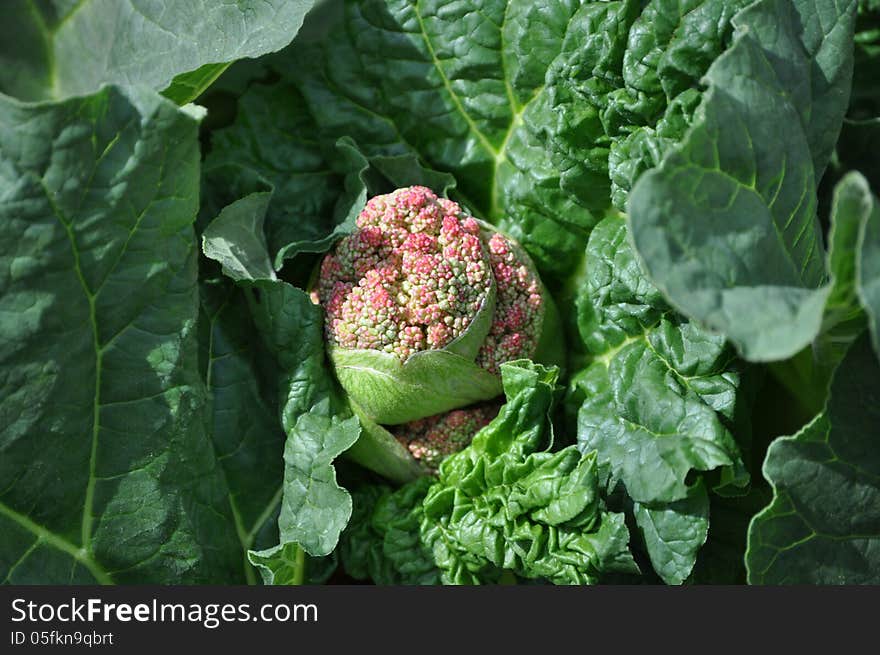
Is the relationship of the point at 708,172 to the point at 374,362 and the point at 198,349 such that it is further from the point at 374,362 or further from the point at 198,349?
the point at 198,349

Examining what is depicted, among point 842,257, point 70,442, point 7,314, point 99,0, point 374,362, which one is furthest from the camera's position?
point 99,0

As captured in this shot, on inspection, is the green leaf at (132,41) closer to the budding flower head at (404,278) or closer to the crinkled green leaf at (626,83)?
the budding flower head at (404,278)

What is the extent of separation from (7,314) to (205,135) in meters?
1.08

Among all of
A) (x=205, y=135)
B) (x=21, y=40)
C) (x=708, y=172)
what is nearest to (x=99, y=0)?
(x=21, y=40)

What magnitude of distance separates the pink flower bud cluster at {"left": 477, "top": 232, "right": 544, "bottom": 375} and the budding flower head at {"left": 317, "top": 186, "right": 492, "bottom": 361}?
2.1 inches

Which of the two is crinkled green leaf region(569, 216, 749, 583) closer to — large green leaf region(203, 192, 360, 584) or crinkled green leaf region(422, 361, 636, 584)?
crinkled green leaf region(422, 361, 636, 584)

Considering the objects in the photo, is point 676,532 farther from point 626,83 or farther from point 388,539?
point 626,83

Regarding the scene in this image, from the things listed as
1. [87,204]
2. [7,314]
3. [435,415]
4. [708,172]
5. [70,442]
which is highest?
[708,172]

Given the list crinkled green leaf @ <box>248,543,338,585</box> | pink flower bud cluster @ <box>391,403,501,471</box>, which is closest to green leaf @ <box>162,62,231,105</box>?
pink flower bud cluster @ <box>391,403,501,471</box>

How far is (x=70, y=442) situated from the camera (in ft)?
6.04

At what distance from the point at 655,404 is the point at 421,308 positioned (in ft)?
1.58

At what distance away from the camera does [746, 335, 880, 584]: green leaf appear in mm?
1697

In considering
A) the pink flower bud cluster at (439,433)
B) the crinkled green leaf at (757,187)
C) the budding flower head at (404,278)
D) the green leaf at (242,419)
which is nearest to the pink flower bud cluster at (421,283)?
the budding flower head at (404,278)

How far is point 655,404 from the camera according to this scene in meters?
1.91
